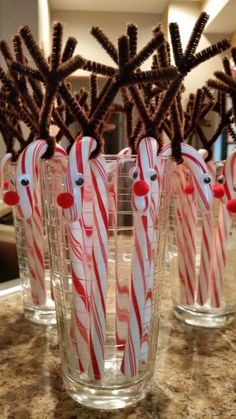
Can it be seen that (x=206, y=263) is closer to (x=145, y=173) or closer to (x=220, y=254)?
(x=220, y=254)

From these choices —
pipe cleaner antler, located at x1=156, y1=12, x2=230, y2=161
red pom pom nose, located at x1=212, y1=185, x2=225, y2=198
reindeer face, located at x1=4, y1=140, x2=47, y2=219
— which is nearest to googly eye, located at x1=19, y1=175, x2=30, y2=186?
reindeer face, located at x1=4, y1=140, x2=47, y2=219

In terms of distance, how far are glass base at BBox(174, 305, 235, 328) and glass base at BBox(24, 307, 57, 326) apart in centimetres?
18

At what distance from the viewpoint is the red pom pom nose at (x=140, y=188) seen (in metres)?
0.34

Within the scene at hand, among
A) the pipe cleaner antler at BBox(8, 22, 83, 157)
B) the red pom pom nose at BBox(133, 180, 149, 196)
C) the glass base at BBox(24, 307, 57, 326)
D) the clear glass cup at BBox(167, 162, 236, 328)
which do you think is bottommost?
the glass base at BBox(24, 307, 57, 326)

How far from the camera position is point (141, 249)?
373 mm

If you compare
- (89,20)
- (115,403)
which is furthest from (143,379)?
(89,20)

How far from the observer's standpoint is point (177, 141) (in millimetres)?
417

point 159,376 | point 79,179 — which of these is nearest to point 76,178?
point 79,179

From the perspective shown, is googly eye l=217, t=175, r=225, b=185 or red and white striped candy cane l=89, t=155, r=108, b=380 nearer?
red and white striped candy cane l=89, t=155, r=108, b=380

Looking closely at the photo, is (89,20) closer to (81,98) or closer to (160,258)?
(81,98)

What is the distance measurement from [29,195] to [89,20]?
2.28m

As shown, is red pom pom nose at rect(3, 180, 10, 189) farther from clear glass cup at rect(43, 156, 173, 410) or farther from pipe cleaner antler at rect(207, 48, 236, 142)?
pipe cleaner antler at rect(207, 48, 236, 142)

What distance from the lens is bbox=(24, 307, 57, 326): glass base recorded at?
1.83ft

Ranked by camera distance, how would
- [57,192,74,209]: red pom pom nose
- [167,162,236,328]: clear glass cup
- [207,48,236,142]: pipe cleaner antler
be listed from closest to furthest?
1. [57,192,74,209]: red pom pom nose
2. [207,48,236,142]: pipe cleaner antler
3. [167,162,236,328]: clear glass cup
